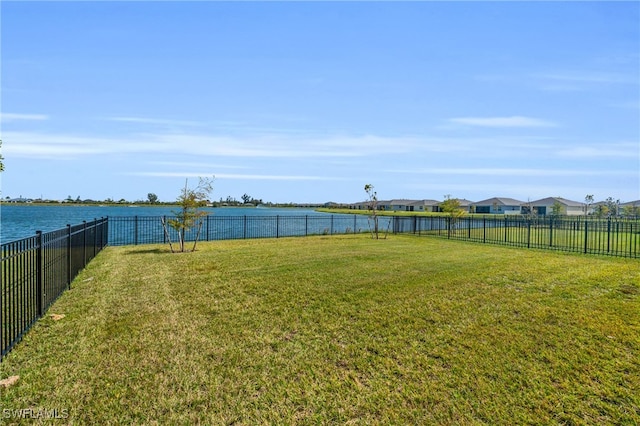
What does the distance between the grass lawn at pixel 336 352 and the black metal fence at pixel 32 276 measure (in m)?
0.24

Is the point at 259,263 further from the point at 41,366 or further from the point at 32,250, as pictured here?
the point at 41,366

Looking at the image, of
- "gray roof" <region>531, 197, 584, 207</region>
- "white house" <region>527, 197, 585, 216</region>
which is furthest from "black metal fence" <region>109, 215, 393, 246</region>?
"gray roof" <region>531, 197, 584, 207</region>

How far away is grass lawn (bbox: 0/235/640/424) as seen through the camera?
3430 mm

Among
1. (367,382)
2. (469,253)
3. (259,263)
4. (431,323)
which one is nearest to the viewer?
(367,382)

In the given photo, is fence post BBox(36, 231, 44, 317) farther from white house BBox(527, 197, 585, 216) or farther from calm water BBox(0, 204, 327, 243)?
white house BBox(527, 197, 585, 216)

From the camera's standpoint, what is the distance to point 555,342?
4984mm

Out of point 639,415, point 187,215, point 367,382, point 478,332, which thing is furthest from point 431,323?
point 187,215

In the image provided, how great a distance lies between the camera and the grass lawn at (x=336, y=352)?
343 centimetres

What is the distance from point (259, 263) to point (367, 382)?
304 inches

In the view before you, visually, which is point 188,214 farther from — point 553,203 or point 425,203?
point 425,203

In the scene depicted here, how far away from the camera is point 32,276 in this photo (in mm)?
5773

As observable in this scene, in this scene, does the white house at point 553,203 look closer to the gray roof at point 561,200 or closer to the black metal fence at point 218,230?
the gray roof at point 561,200

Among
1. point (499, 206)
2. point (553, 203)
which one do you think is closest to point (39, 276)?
point (499, 206)

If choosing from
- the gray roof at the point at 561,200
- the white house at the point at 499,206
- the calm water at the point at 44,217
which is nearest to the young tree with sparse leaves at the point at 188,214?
the calm water at the point at 44,217
